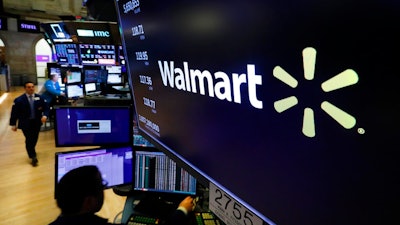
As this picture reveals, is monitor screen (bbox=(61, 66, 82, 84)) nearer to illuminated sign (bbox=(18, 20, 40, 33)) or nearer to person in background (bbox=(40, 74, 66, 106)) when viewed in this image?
person in background (bbox=(40, 74, 66, 106))

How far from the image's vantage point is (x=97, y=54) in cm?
643

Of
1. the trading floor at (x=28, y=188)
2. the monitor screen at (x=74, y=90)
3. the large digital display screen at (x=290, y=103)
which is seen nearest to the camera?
the large digital display screen at (x=290, y=103)

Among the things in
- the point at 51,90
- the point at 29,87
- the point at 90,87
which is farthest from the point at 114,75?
the point at 29,87

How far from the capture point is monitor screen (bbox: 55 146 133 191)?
1.77m

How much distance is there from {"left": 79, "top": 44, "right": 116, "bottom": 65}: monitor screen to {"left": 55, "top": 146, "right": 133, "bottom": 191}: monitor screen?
16.3 ft

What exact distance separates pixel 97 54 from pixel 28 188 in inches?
143

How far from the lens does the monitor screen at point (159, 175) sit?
183 centimetres

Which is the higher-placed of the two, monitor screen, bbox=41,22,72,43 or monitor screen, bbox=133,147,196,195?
monitor screen, bbox=41,22,72,43

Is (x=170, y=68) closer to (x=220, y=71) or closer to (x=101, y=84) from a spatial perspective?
(x=220, y=71)

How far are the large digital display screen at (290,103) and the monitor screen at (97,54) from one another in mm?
5757

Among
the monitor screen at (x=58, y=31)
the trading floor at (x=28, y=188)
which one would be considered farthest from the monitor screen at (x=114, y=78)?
the trading floor at (x=28, y=188)

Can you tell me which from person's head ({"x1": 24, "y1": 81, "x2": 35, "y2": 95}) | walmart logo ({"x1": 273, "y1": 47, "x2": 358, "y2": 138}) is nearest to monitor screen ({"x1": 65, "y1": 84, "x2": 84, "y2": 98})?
person's head ({"x1": 24, "y1": 81, "x2": 35, "y2": 95})

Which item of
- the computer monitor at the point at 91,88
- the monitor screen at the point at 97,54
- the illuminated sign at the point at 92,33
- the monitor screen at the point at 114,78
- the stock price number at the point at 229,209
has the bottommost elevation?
the stock price number at the point at 229,209

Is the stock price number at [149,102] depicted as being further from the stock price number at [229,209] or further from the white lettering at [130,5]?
the stock price number at [229,209]
